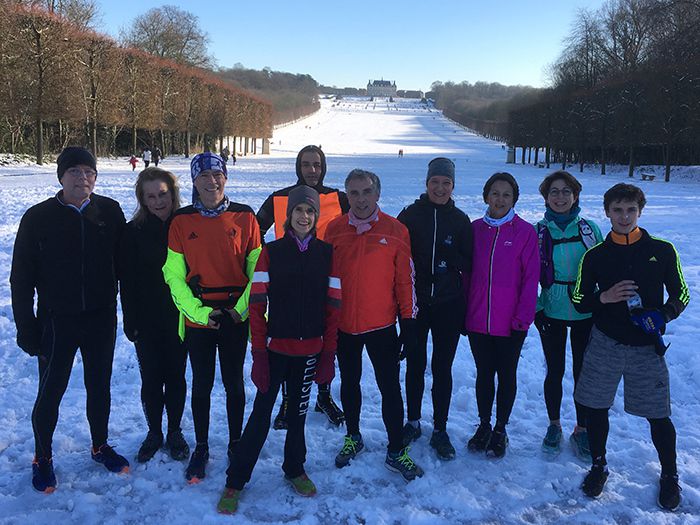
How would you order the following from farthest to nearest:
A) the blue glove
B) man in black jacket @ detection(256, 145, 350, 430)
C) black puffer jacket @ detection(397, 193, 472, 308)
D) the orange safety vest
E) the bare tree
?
1. the bare tree
2. the orange safety vest
3. man in black jacket @ detection(256, 145, 350, 430)
4. black puffer jacket @ detection(397, 193, 472, 308)
5. the blue glove

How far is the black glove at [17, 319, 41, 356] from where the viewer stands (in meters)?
3.28

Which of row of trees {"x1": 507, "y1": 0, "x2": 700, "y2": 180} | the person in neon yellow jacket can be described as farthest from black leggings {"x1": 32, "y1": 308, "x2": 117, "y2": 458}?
row of trees {"x1": 507, "y1": 0, "x2": 700, "y2": 180}

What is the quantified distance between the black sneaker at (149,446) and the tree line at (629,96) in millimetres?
32997

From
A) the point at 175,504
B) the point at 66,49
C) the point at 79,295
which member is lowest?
the point at 175,504

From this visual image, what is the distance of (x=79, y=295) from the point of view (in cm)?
332

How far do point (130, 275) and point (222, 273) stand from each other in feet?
2.26

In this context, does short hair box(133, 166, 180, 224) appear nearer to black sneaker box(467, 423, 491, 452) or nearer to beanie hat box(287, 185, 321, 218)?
beanie hat box(287, 185, 321, 218)

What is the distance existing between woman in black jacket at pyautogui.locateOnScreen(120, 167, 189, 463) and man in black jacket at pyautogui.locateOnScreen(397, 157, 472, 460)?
1.70m

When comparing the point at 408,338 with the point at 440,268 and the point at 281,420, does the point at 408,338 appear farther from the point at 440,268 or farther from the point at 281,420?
the point at 281,420

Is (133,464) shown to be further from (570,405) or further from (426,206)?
(570,405)

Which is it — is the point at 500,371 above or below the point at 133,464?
above

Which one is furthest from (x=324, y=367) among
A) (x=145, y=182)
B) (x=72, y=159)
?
(x=72, y=159)

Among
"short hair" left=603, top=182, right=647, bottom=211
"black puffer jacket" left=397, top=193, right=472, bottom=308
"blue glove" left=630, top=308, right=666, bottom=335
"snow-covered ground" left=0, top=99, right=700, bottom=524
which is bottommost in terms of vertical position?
"snow-covered ground" left=0, top=99, right=700, bottom=524

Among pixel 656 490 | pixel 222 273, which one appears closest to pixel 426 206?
pixel 222 273
